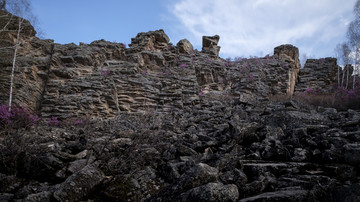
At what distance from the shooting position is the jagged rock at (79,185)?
310cm

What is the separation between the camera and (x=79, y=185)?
3281mm

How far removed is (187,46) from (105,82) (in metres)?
10.0

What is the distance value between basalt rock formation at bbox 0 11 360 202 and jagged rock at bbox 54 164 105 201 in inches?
0.7

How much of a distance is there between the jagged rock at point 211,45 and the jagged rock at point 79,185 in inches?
760

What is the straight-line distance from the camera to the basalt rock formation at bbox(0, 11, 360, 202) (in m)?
3.19

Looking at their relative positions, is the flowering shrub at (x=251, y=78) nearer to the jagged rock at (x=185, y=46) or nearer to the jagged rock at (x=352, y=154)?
the jagged rock at (x=185, y=46)

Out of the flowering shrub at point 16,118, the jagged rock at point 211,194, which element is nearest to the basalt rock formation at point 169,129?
the jagged rock at point 211,194

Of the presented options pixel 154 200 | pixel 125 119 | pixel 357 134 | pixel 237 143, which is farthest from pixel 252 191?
pixel 125 119

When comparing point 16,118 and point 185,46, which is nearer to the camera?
point 16,118

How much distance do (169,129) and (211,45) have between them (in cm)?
1558

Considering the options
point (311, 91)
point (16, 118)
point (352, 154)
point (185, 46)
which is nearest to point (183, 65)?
point (185, 46)

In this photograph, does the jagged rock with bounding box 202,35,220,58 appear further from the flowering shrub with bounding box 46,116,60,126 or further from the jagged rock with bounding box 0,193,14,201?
the jagged rock with bounding box 0,193,14,201

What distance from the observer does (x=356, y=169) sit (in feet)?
10.6

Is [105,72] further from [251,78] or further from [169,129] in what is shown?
[251,78]
